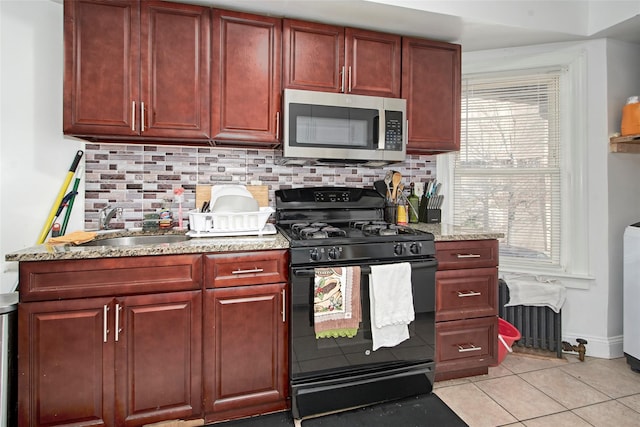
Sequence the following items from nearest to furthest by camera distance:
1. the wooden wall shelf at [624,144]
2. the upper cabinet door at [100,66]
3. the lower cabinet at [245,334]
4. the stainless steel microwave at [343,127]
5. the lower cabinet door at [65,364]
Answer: the lower cabinet door at [65,364] → the lower cabinet at [245,334] → the upper cabinet door at [100,66] → the stainless steel microwave at [343,127] → the wooden wall shelf at [624,144]

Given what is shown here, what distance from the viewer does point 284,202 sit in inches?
93.8

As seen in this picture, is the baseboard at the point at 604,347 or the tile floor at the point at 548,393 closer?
the tile floor at the point at 548,393

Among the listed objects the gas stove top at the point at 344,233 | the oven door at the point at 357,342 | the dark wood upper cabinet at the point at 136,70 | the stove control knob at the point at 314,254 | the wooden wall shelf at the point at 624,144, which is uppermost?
the dark wood upper cabinet at the point at 136,70

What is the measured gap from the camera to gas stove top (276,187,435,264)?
1808mm

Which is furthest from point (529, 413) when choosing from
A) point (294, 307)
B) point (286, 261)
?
point (286, 261)

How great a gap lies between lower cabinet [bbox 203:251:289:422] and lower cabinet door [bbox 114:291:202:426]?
6 centimetres

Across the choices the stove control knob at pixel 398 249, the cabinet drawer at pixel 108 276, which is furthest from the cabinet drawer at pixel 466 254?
the cabinet drawer at pixel 108 276

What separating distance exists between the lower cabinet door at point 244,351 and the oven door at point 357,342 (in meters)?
0.09

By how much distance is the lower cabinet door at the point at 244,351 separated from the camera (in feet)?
5.63

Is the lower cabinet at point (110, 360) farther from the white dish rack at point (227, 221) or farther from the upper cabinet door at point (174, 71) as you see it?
the upper cabinet door at point (174, 71)

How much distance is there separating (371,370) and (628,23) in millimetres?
2756

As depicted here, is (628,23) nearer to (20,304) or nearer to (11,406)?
(20,304)

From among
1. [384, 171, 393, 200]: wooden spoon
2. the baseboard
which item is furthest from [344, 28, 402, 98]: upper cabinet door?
the baseboard

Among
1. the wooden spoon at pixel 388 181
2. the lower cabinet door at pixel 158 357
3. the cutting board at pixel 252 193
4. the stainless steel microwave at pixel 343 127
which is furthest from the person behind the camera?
the wooden spoon at pixel 388 181
